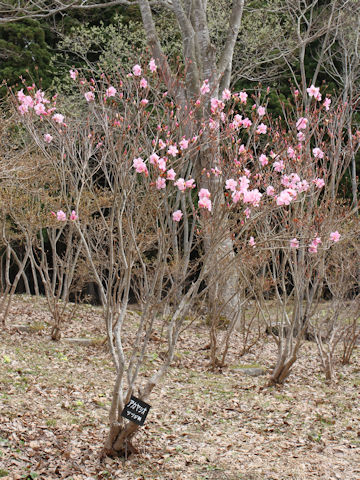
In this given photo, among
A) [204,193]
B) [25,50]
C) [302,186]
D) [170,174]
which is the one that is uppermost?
[25,50]

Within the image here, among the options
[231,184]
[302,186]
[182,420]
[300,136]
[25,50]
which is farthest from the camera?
A: [25,50]

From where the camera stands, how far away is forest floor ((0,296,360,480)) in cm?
365

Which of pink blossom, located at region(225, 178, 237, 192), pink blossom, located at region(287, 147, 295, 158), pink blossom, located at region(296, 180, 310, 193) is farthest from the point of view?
pink blossom, located at region(287, 147, 295, 158)

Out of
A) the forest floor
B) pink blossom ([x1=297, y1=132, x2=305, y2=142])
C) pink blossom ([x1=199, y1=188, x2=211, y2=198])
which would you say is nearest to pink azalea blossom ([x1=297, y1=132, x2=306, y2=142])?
pink blossom ([x1=297, y1=132, x2=305, y2=142])

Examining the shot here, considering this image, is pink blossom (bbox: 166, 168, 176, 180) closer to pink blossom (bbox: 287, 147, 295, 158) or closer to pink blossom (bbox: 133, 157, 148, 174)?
pink blossom (bbox: 133, 157, 148, 174)

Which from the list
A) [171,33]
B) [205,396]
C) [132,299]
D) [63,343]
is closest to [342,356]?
[205,396]

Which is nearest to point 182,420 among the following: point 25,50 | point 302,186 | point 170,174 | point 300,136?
point 302,186

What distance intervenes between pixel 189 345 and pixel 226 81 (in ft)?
17.4

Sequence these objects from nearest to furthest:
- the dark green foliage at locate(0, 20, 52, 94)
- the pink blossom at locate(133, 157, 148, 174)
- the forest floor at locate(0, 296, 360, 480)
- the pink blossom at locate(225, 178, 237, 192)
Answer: the pink blossom at locate(133, 157, 148, 174) → the pink blossom at locate(225, 178, 237, 192) → the forest floor at locate(0, 296, 360, 480) → the dark green foliage at locate(0, 20, 52, 94)

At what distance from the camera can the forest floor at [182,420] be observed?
3.65 m

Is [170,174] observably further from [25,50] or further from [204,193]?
[25,50]

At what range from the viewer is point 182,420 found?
4.82 m

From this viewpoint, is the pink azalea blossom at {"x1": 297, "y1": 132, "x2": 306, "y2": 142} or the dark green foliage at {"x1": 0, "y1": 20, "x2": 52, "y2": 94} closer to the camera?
the pink azalea blossom at {"x1": 297, "y1": 132, "x2": 306, "y2": 142}

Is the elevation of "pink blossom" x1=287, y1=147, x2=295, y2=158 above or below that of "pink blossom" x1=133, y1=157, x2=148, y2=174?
below
